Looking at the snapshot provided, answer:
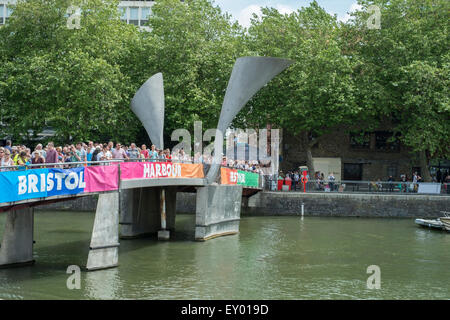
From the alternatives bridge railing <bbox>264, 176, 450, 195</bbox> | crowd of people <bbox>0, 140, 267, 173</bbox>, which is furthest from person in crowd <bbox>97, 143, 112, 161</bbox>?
bridge railing <bbox>264, 176, 450, 195</bbox>

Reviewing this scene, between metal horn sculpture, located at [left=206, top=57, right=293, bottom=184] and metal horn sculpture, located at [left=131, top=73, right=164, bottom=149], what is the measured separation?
3.92 metres

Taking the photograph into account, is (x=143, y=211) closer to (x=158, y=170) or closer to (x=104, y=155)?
(x=158, y=170)

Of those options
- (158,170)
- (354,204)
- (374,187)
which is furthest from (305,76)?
(158,170)

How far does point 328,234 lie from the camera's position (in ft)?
110

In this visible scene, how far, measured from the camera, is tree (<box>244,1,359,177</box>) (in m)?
47.0

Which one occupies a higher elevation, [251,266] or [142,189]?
[142,189]

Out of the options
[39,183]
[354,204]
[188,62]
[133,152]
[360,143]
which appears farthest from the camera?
[360,143]

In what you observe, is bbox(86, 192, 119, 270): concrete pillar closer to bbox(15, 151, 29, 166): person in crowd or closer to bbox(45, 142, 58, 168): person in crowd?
bbox(45, 142, 58, 168): person in crowd

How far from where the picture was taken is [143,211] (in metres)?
31.3

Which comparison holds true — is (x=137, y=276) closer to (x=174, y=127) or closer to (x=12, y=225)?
(x=12, y=225)

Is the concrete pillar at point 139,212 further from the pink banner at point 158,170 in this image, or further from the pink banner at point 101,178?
the pink banner at point 101,178

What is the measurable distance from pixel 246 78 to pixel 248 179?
36.1 feet
